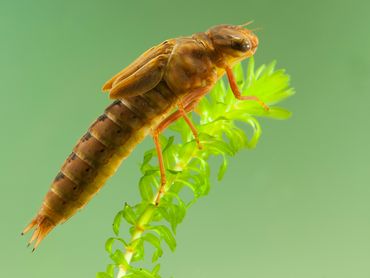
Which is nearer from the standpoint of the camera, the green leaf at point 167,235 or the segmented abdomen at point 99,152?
the green leaf at point 167,235

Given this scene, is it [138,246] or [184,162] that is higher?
[184,162]

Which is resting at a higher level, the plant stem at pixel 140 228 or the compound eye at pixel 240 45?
the compound eye at pixel 240 45

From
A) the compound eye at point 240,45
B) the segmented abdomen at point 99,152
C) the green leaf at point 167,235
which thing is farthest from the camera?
the compound eye at point 240,45

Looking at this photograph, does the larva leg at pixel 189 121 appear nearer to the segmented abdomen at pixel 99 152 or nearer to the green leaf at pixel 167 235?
the segmented abdomen at pixel 99 152

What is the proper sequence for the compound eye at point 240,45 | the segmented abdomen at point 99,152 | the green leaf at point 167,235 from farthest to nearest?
the compound eye at point 240,45 < the segmented abdomen at point 99,152 < the green leaf at point 167,235

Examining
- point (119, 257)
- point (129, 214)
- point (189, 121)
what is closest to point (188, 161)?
point (189, 121)

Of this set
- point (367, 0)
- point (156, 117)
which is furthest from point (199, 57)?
point (367, 0)

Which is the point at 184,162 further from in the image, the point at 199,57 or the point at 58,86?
the point at 58,86

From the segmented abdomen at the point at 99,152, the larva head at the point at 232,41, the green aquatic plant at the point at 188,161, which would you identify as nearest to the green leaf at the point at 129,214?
the green aquatic plant at the point at 188,161
